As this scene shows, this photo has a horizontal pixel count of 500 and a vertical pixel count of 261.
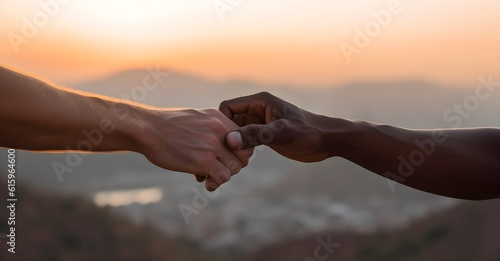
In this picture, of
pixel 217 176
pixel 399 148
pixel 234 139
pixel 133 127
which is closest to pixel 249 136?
pixel 234 139

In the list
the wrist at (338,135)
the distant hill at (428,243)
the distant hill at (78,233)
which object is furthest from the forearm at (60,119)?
the distant hill at (428,243)

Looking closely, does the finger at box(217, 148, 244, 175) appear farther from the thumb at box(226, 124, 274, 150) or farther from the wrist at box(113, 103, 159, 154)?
the wrist at box(113, 103, 159, 154)

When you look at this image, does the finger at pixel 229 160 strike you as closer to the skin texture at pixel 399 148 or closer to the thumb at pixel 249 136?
the thumb at pixel 249 136

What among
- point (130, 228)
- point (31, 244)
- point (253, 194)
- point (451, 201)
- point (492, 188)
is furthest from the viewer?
point (253, 194)

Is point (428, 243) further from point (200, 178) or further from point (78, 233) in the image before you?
point (200, 178)

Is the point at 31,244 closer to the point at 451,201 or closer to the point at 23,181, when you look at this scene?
the point at 23,181

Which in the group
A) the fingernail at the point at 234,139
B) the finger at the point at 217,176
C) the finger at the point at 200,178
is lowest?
the finger at the point at 200,178

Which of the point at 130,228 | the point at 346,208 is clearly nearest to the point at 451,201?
the point at 346,208
